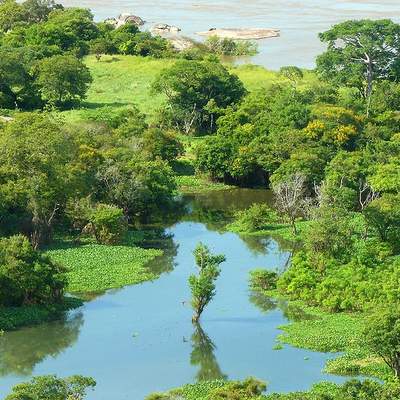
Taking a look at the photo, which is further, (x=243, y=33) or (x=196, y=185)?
(x=243, y=33)

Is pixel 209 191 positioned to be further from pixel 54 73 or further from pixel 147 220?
pixel 54 73

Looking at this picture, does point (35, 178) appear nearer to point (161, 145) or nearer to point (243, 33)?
point (161, 145)

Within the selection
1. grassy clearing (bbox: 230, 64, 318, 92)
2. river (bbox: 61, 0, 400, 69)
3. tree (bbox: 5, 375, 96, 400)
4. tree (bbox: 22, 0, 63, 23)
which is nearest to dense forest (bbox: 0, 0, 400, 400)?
tree (bbox: 5, 375, 96, 400)

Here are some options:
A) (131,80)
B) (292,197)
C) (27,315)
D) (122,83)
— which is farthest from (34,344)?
(131,80)

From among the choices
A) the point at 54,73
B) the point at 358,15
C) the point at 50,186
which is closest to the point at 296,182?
the point at 50,186

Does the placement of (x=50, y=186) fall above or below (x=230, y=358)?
above
